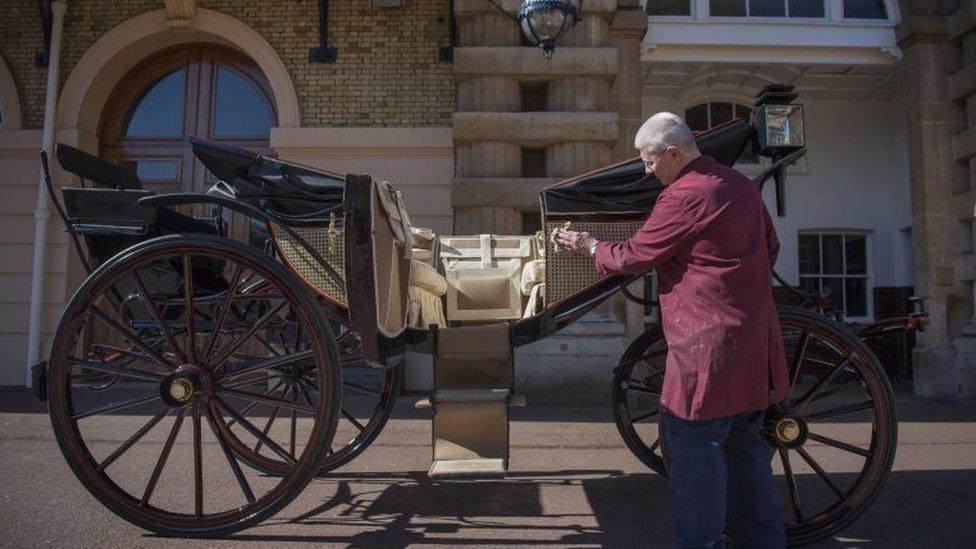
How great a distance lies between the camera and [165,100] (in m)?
9.91

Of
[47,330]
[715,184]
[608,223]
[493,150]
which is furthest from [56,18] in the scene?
[715,184]

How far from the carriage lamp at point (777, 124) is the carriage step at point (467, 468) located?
2.00m

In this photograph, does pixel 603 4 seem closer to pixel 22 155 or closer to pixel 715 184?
pixel 715 184

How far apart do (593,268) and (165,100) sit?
8.17 metres

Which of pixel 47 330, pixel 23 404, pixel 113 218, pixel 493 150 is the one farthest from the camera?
pixel 47 330

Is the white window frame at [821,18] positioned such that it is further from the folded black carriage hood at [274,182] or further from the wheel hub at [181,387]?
the wheel hub at [181,387]

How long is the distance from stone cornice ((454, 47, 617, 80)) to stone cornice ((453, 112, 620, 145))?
483 millimetres

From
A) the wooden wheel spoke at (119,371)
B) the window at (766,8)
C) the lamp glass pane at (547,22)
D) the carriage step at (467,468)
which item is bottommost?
the carriage step at (467,468)

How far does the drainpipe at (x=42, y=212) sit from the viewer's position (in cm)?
898

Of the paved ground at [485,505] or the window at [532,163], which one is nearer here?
the paved ground at [485,505]

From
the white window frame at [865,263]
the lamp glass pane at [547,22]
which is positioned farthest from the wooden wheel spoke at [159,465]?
the white window frame at [865,263]

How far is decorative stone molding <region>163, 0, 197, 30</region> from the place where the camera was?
30.0 ft

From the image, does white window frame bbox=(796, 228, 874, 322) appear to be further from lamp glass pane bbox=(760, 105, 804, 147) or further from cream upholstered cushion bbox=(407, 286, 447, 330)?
cream upholstered cushion bbox=(407, 286, 447, 330)

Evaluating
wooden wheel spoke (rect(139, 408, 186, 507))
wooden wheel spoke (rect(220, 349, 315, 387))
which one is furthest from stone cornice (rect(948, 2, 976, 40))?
wooden wheel spoke (rect(139, 408, 186, 507))
